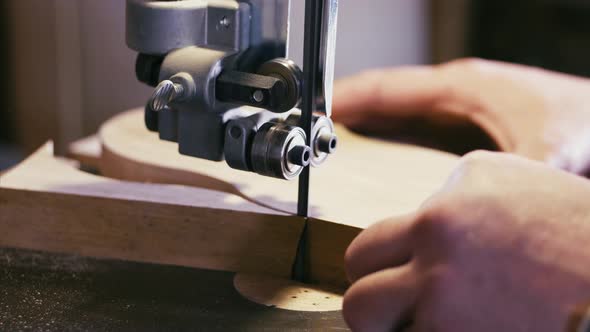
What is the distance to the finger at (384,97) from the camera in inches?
40.3

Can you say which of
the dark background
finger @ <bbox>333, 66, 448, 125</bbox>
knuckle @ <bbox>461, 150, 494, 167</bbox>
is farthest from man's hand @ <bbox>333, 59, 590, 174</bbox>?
the dark background

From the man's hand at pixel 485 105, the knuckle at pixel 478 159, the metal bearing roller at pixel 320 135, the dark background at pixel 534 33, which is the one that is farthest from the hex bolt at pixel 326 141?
the dark background at pixel 534 33

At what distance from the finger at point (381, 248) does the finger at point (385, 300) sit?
0.05ft

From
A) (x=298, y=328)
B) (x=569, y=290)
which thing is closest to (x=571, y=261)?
(x=569, y=290)

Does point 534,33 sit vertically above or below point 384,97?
below

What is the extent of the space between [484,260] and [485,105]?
1.70 feet

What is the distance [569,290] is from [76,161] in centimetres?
63

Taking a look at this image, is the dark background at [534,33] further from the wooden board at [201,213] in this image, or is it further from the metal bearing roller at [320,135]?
the metal bearing roller at [320,135]

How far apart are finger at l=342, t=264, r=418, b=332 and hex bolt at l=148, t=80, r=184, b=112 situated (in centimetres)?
21

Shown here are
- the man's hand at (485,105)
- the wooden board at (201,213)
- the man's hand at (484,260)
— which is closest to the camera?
the man's hand at (484,260)

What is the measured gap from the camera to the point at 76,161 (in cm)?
95

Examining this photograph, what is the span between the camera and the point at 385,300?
1.72 ft

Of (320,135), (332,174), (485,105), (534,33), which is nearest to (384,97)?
(485,105)

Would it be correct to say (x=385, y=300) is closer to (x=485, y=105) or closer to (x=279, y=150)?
(x=279, y=150)
